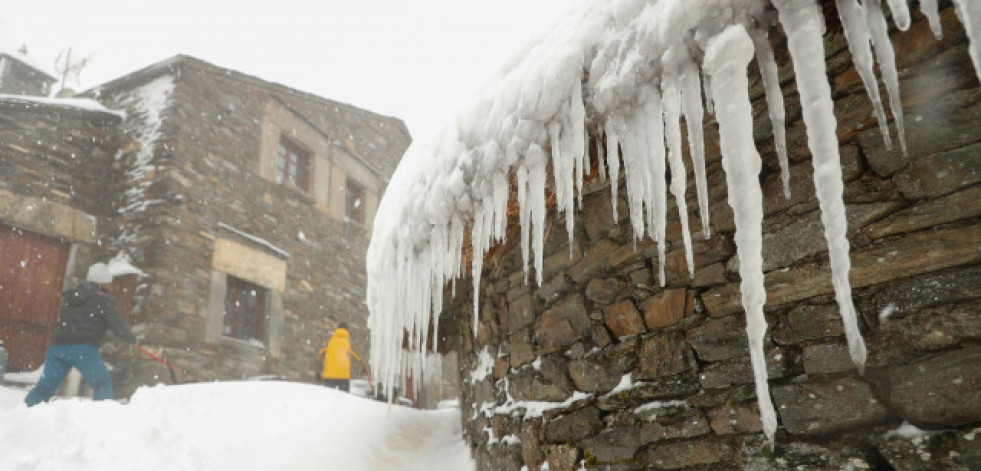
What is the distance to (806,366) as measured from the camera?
1.68 m

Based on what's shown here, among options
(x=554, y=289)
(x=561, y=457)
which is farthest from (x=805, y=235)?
(x=561, y=457)

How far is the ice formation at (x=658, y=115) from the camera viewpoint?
143 centimetres

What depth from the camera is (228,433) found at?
390 centimetres

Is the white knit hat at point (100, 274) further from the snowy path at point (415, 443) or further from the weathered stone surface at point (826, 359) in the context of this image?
the weathered stone surface at point (826, 359)

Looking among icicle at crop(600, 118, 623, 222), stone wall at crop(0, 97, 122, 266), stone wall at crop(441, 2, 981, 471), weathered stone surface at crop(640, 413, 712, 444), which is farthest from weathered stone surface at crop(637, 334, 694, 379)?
stone wall at crop(0, 97, 122, 266)

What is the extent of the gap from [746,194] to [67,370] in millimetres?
5627

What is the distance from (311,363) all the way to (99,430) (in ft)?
17.6

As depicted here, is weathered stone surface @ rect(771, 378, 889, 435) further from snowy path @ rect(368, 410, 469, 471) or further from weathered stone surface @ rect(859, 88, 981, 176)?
snowy path @ rect(368, 410, 469, 471)

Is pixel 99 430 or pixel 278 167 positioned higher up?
pixel 278 167

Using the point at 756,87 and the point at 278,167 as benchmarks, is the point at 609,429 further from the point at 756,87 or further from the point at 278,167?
the point at 278,167

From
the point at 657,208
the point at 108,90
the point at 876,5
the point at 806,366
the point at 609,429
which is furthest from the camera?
the point at 108,90

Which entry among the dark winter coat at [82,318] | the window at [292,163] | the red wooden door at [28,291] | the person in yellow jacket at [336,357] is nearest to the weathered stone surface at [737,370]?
the dark winter coat at [82,318]

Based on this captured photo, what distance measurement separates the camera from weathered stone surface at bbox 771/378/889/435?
154 cm

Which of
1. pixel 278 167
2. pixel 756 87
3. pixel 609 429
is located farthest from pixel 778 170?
pixel 278 167
